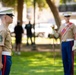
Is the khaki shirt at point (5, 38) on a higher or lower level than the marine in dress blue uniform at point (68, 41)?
higher

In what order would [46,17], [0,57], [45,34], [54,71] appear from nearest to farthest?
[0,57] → [54,71] → [45,34] → [46,17]

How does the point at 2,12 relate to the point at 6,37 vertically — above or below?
above

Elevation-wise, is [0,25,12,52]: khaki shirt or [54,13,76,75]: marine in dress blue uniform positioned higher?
[0,25,12,52]: khaki shirt

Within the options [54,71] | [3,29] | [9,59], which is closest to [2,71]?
[9,59]

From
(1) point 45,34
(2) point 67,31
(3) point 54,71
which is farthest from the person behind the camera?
(1) point 45,34

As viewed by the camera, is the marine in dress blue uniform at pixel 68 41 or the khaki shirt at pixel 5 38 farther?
the marine in dress blue uniform at pixel 68 41

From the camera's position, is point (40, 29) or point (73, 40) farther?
point (40, 29)

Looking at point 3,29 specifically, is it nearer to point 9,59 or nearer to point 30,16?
point 9,59

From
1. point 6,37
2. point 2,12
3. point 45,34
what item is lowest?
point 45,34

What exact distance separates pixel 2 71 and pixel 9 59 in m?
0.26

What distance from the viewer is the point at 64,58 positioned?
11078 mm

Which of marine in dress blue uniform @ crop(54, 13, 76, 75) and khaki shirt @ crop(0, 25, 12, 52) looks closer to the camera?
khaki shirt @ crop(0, 25, 12, 52)

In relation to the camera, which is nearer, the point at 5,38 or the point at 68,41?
the point at 5,38

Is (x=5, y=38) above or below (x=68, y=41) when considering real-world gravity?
above
